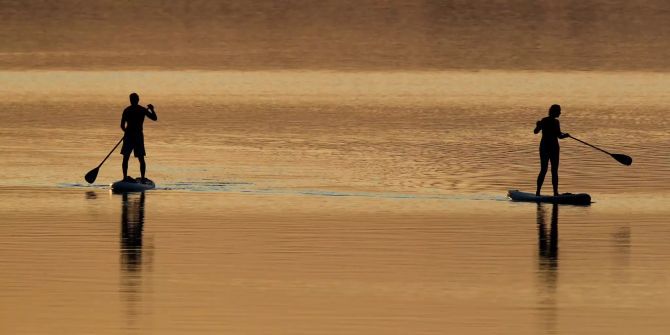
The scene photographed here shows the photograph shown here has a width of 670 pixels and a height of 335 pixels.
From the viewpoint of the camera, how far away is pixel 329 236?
27.3 meters

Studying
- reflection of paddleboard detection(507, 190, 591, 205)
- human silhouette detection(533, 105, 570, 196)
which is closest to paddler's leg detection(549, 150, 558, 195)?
human silhouette detection(533, 105, 570, 196)

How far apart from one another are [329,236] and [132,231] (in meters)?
2.72

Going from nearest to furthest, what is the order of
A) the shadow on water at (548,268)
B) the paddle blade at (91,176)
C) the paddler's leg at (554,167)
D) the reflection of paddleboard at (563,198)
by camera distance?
the shadow on water at (548,268) → the reflection of paddleboard at (563,198) → the paddler's leg at (554,167) → the paddle blade at (91,176)

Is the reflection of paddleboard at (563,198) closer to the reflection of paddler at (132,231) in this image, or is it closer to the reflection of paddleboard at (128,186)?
the reflection of paddler at (132,231)

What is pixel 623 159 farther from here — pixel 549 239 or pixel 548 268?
pixel 548 268

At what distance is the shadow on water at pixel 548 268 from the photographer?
20859mm

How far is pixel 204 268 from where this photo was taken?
24.1m

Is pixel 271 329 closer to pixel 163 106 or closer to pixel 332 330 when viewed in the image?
pixel 332 330

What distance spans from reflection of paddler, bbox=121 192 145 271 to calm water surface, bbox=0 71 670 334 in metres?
0.04

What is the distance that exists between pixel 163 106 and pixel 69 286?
2155 inches

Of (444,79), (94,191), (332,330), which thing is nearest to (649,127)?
(94,191)

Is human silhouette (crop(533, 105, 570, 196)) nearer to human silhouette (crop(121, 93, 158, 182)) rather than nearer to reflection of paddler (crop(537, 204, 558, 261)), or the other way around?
reflection of paddler (crop(537, 204, 558, 261))

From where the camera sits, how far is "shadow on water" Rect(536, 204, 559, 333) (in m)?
20.9

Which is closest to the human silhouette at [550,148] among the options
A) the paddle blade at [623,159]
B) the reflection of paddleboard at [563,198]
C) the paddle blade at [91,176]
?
the reflection of paddleboard at [563,198]
